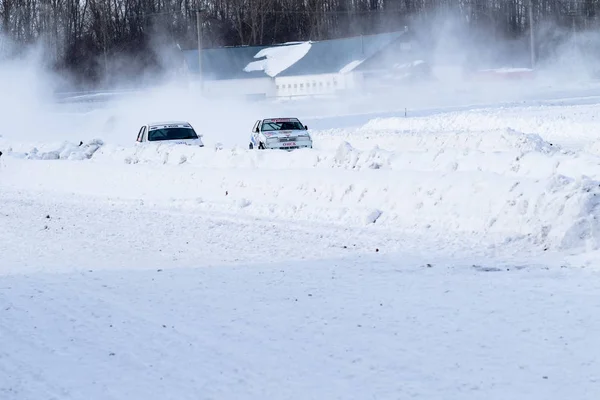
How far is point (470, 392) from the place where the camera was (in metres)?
7.55

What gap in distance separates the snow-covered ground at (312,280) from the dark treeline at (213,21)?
84.5 m

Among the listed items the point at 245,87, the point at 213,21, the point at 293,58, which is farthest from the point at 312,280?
the point at 213,21

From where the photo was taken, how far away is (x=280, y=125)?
35969 millimetres

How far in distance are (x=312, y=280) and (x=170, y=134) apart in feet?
69.8

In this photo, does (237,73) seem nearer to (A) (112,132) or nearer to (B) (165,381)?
(A) (112,132)

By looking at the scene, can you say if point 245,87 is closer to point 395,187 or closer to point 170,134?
point 170,134

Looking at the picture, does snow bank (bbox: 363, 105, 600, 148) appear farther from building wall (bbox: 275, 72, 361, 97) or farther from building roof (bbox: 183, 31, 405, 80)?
building roof (bbox: 183, 31, 405, 80)

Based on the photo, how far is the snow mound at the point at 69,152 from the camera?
33.1 meters

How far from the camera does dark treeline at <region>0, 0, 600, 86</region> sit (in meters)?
108

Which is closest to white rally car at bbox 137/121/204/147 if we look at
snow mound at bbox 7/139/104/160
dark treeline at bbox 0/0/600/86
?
snow mound at bbox 7/139/104/160

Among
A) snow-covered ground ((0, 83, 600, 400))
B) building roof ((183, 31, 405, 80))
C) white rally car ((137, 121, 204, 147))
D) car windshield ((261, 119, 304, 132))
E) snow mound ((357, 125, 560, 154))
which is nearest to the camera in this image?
snow-covered ground ((0, 83, 600, 400))

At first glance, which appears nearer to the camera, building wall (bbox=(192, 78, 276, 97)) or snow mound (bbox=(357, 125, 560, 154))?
snow mound (bbox=(357, 125, 560, 154))

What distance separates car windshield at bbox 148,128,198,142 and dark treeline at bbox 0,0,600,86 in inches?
2788

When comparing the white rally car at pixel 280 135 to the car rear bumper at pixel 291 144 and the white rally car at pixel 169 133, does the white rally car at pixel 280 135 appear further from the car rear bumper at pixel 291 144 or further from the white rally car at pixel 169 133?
the white rally car at pixel 169 133
